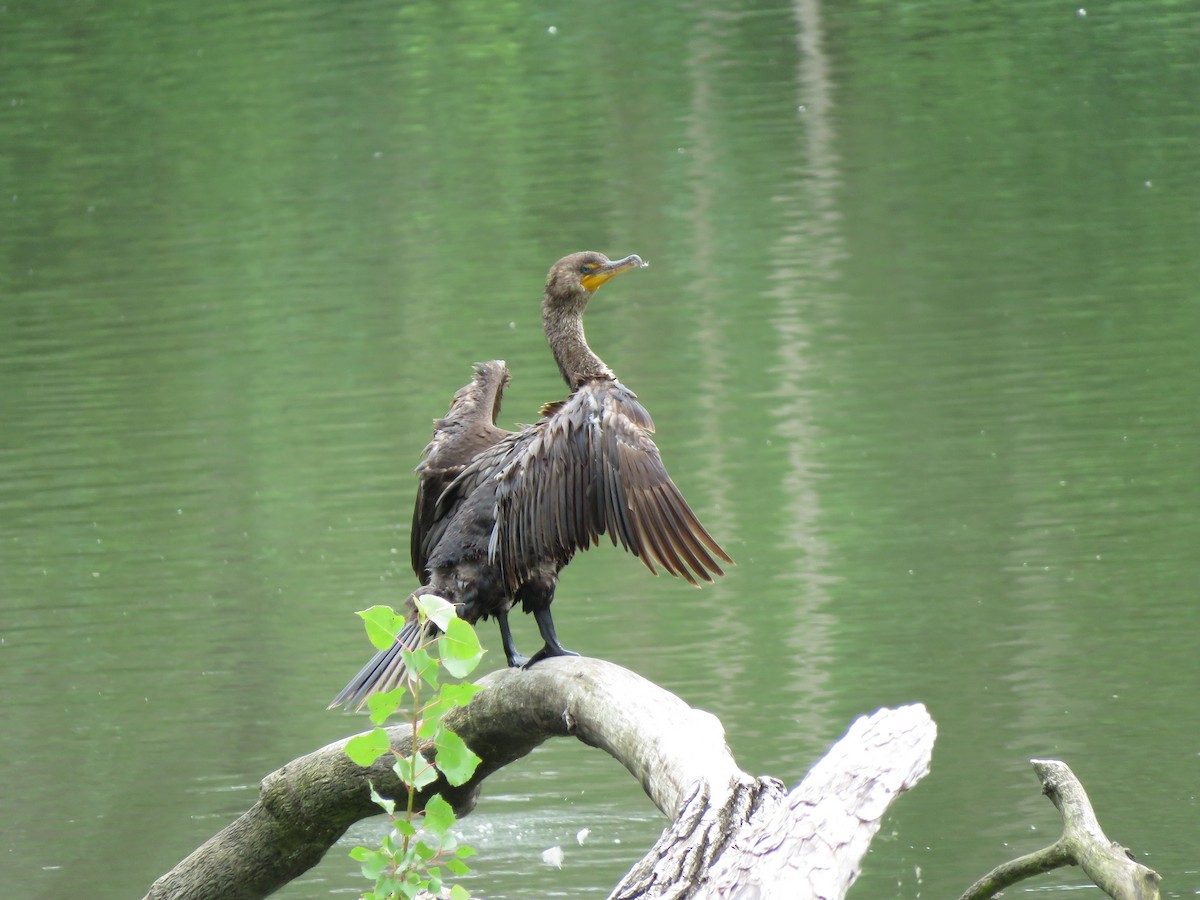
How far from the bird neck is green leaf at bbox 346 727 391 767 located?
1.72 m

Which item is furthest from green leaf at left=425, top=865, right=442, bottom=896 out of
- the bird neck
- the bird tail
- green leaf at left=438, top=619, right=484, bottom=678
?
the bird neck

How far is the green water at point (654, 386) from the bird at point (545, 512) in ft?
4.83

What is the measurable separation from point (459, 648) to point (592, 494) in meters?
1.11

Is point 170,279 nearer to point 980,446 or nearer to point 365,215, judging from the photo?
point 365,215

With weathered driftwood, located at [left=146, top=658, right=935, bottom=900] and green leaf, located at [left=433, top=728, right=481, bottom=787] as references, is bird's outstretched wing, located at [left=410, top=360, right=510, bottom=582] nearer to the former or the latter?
weathered driftwood, located at [left=146, top=658, right=935, bottom=900]

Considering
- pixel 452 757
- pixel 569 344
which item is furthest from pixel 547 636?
pixel 452 757

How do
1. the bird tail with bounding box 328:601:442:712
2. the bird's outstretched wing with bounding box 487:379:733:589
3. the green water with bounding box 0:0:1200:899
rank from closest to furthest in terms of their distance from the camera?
the bird's outstretched wing with bounding box 487:379:733:589 < the bird tail with bounding box 328:601:442:712 < the green water with bounding box 0:0:1200:899

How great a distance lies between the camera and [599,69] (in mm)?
17250

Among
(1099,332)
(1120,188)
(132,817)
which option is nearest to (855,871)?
(132,817)

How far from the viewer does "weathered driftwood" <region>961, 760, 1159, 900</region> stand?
2574 millimetres

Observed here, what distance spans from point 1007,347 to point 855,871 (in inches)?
293

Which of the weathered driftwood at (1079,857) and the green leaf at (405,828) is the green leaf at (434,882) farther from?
the weathered driftwood at (1079,857)

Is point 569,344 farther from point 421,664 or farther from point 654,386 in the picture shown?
point 654,386

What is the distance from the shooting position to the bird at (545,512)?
334 centimetres
